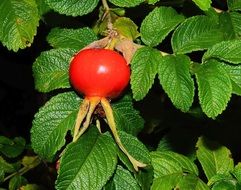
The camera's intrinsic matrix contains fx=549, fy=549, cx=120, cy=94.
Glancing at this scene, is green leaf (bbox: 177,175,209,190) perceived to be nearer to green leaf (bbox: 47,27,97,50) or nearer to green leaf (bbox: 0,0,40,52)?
green leaf (bbox: 47,27,97,50)

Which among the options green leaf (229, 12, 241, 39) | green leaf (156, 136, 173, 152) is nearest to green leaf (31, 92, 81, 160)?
green leaf (229, 12, 241, 39)

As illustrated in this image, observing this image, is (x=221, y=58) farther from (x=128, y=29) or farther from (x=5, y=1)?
(x=5, y=1)

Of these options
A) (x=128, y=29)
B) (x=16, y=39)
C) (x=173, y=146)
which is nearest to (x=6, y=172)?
(x=173, y=146)

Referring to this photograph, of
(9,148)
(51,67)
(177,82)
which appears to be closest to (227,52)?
(177,82)

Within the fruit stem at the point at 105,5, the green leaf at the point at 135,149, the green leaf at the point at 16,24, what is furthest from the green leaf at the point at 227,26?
the green leaf at the point at 16,24

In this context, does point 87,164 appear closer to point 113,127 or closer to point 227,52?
point 113,127

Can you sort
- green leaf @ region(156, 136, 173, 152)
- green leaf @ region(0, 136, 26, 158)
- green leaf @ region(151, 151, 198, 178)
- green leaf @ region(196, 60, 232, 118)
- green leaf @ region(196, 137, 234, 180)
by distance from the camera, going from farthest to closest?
green leaf @ region(0, 136, 26, 158)
green leaf @ region(156, 136, 173, 152)
green leaf @ region(196, 137, 234, 180)
green leaf @ region(151, 151, 198, 178)
green leaf @ region(196, 60, 232, 118)
